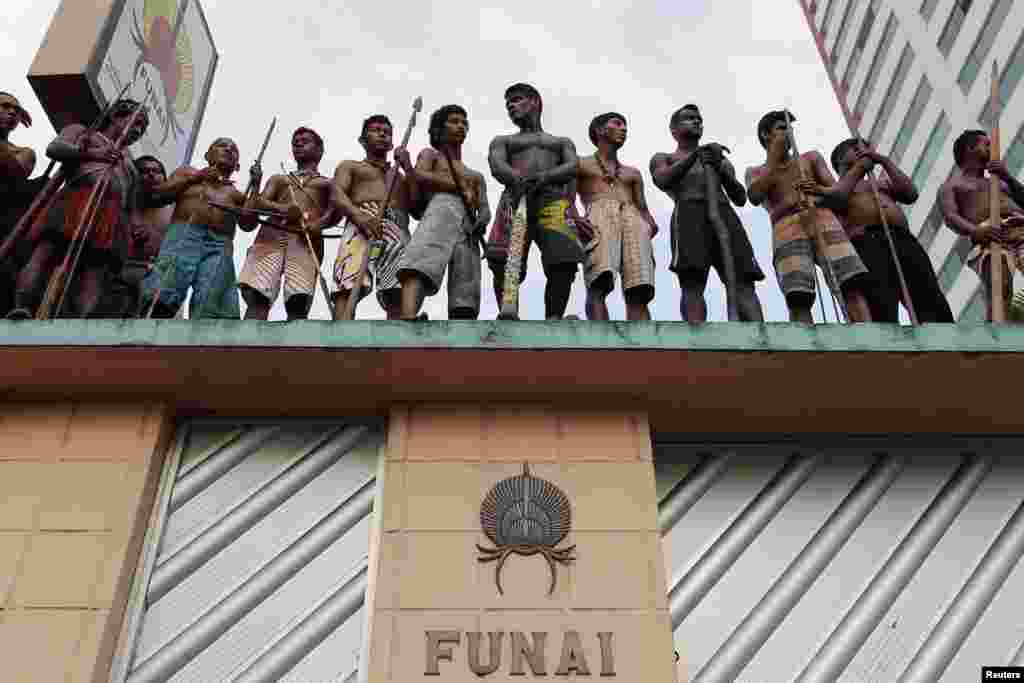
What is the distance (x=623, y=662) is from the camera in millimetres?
4105

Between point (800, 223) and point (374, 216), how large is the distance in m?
2.49

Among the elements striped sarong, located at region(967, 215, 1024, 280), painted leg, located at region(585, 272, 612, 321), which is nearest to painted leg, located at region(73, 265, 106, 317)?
painted leg, located at region(585, 272, 612, 321)

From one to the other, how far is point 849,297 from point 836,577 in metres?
1.83

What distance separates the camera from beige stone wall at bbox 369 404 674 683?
4.18 meters

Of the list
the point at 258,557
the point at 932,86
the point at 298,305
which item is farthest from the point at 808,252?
the point at 932,86

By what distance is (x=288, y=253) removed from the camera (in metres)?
6.02

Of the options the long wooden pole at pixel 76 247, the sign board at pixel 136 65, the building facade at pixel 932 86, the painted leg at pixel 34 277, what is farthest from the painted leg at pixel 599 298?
the building facade at pixel 932 86

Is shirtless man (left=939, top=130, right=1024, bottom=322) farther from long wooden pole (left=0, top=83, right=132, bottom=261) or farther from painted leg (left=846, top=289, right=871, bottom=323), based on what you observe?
long wooden pole (left=0, top=83, right=132, bottom=261)

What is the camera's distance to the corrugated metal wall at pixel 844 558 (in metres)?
4.39

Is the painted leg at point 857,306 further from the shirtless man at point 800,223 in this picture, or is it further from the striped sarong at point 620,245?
the striped sarong at point 620,245

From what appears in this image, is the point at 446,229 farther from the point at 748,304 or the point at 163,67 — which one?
the point at 163,67

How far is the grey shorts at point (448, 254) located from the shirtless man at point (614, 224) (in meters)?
0.65

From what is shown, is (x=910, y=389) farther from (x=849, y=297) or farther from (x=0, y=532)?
(x=0, y=532)

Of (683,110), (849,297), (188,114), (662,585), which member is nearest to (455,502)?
(662,585)
